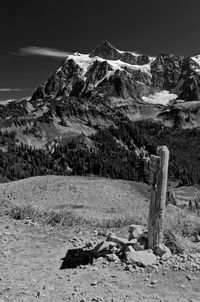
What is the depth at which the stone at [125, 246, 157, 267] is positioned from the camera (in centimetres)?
1031

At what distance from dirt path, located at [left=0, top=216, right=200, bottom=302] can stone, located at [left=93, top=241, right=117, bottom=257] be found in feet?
1.63

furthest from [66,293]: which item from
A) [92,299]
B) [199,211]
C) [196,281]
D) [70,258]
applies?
[199,211]

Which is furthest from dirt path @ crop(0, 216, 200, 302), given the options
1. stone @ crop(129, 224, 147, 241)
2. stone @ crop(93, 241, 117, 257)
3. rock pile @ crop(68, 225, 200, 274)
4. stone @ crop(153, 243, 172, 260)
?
stone @ crop(129, 224, 147, 241)

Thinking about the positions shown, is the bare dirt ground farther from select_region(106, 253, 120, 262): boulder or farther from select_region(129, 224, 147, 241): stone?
select_region(129, 224, 147, 241): stone

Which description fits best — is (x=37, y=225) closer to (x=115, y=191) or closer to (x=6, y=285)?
(x=6, y=285)

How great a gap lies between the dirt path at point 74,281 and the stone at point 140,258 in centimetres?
34

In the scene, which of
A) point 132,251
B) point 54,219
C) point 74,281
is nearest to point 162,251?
point 132,251

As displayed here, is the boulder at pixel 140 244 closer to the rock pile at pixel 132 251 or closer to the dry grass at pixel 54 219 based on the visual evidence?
the rock pile at pixel 132 251

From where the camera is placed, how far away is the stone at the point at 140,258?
33.8 feet

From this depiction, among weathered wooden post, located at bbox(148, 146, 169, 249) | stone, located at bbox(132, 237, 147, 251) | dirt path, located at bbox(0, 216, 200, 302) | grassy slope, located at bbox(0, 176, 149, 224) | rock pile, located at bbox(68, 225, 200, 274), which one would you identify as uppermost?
weathered wooden post, located at bbox(148, 146, 169, 249)

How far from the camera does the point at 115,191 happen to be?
96.6 feet

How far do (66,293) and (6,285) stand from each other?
1.48 m

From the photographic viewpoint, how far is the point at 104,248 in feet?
36.5

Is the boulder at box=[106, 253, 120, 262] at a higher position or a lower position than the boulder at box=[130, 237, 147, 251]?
lower
